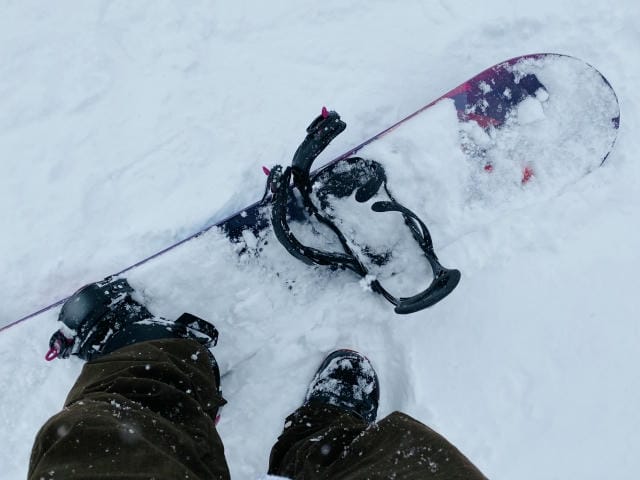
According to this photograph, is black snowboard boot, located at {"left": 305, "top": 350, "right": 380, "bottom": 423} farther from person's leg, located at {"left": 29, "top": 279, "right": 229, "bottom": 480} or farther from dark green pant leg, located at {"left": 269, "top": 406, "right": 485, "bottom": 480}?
person's leg, located at {"left": 29, "top": 279, "right": 229, "bottom": 480}

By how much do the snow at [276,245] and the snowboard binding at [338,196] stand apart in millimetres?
108

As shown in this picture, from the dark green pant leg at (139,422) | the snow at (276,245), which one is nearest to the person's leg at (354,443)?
the snow at (276,245)

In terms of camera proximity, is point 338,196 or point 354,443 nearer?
point 354,443

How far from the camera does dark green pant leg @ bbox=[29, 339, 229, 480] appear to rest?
1025mm

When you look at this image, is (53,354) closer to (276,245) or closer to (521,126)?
(276,245)

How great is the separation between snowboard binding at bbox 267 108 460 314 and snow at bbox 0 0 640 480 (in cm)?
11

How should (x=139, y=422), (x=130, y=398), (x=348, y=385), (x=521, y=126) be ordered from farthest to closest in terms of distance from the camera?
(x=521, y=126)
(x=348, y=385)
(x=130, y=398)
(x=139, y=422)

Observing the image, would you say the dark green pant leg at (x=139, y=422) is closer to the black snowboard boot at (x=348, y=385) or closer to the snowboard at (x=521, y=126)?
the black snowboard boot at (x=348, y=385)

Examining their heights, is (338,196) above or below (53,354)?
above

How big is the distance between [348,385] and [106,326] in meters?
0.86

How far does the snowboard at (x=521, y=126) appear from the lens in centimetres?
188

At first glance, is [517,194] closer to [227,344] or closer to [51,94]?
[227,344]

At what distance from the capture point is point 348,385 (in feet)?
5.88

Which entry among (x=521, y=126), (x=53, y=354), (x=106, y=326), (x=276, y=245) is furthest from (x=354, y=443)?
(x=521, y=126)
